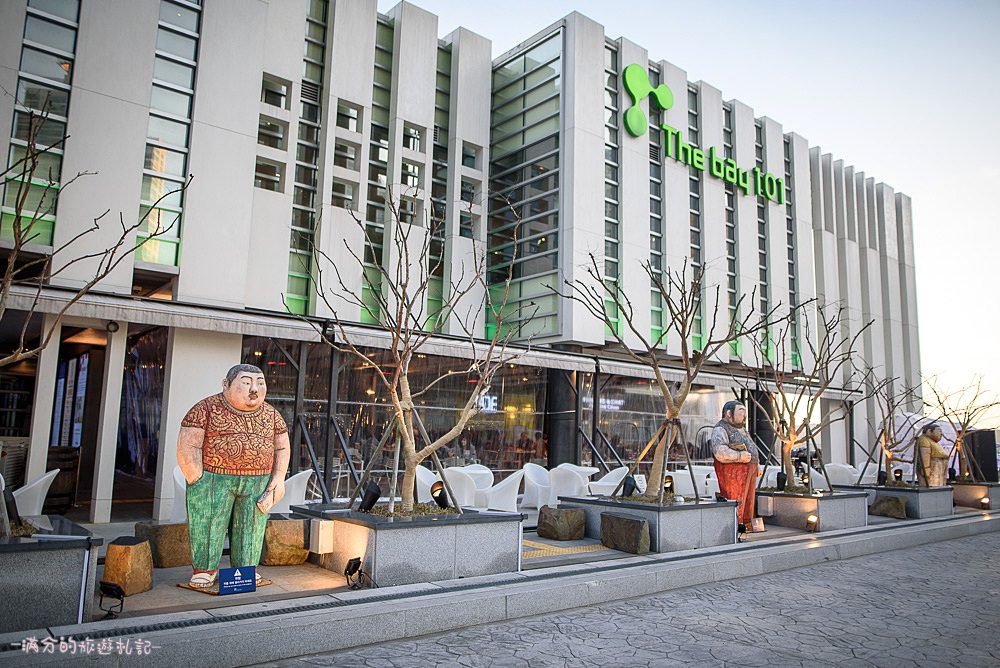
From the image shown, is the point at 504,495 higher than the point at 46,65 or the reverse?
the reverse

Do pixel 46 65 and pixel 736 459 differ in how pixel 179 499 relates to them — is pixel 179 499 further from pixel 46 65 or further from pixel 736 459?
pixel 46 65

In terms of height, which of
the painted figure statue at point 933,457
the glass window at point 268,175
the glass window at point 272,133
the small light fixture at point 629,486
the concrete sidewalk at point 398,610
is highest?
the glass window at point 272,133

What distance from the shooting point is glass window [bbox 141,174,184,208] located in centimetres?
1369

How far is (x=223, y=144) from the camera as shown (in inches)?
569

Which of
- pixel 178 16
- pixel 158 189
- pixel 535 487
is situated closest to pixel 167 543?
pixel 535 487

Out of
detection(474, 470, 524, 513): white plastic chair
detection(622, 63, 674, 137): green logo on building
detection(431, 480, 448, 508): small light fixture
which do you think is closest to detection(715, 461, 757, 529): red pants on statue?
detection(474, 470, 524, 513): white plastic chair

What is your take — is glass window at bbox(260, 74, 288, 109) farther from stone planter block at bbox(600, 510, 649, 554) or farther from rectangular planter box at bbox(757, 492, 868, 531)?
rectangular planter box at bbox(757, 492, 868, 531)

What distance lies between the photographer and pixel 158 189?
45.4ft

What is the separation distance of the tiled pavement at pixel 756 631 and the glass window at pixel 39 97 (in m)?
11.7

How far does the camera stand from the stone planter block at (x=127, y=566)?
6.30 meters

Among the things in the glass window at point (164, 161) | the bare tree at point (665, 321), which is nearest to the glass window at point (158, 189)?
the glass window at point (164, 161)

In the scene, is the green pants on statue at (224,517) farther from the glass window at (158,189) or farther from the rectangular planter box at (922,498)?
the rectangular planter box at (922,498)

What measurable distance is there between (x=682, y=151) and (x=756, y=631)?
62.2 ft

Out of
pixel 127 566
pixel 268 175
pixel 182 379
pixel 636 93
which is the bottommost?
pixel 127 566
